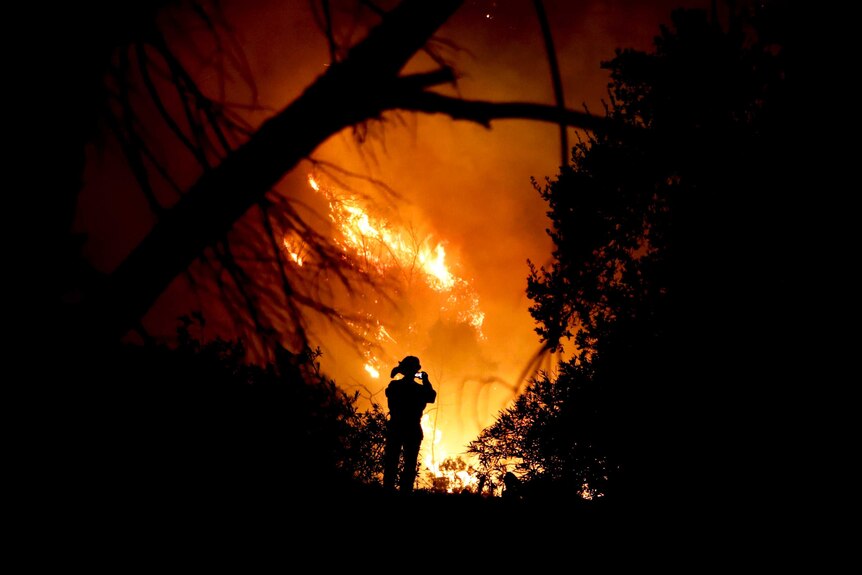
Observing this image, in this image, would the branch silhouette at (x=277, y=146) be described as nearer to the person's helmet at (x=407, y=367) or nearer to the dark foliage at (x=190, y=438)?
the dark foliage at (x=190, y=438)

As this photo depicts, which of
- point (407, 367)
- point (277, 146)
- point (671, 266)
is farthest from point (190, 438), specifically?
point (671, 266)

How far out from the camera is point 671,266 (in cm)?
866

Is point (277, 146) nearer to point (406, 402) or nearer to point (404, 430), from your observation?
point (406, 402)

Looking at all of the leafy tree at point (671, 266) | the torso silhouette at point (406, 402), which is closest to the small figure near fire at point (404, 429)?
the torso silhouette at point (406, 402)

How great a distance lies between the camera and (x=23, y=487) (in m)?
1.40

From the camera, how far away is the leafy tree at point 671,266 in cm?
664

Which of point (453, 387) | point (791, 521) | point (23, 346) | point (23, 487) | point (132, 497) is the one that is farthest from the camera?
point (453, 387)

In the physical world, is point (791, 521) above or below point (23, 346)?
above

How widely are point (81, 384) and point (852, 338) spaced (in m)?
8.49

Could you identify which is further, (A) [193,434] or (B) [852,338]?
(B) [852,338]

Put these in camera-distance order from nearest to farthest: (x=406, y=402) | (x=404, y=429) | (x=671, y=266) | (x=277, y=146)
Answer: (x=277, y=146)
(x=404, y=429)
(x=406, y=402)
(x=671, y=266)

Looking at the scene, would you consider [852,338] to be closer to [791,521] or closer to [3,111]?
[791,521]

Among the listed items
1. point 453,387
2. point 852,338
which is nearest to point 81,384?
point 852,338

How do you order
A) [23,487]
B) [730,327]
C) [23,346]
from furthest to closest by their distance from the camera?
[730,327] → [23,487] → [23,346]
